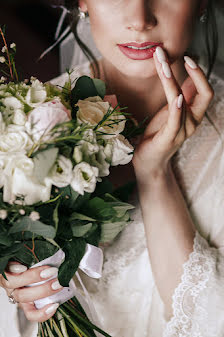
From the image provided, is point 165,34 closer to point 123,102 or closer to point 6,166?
point 123,102

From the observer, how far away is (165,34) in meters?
1.16

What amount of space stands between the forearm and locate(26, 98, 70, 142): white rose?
524 millimetres

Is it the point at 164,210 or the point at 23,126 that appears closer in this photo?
the point at 23,126

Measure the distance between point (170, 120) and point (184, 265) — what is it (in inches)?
17.5

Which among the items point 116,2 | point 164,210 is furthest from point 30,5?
point 164,210

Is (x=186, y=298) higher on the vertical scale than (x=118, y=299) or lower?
higher

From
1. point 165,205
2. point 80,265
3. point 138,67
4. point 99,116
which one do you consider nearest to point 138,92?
point 138,67

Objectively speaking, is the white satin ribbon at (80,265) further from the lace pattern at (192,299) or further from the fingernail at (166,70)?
the fingernail at (166,70)

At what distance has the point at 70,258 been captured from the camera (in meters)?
0.95

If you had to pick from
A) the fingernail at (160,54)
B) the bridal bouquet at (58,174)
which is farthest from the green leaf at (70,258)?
the fingernail at (160,54)

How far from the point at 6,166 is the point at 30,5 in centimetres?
178

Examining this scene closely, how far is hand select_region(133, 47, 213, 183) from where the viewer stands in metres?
1.09

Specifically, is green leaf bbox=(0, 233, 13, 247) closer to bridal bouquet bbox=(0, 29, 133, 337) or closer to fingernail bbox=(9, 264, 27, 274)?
bridal bouquet bbox=(0, 29, 133, 337)

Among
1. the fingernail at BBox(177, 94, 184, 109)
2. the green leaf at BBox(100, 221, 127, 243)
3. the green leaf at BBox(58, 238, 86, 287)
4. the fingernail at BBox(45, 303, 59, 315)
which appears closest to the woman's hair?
the fingernail at BBox(177, 94, 184, 109)
